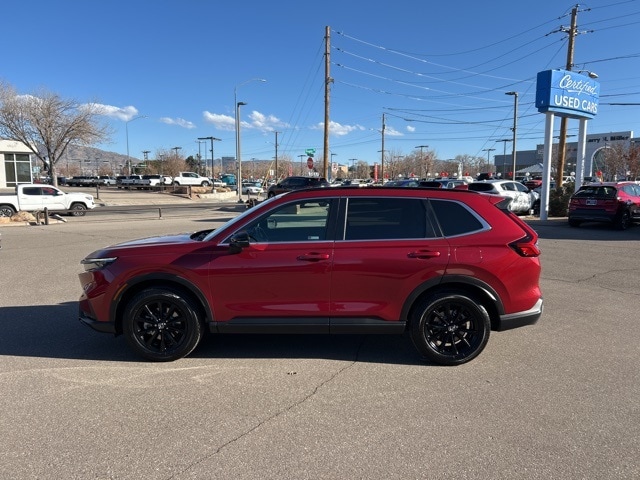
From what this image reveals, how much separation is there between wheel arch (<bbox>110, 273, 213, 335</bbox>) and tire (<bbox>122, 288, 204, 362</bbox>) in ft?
Result: 0.19

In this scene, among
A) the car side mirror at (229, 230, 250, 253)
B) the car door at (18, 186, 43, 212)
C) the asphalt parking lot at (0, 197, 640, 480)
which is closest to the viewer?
the asphalt parking lot at (0, 197, 640, 480)

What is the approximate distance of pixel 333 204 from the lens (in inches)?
180

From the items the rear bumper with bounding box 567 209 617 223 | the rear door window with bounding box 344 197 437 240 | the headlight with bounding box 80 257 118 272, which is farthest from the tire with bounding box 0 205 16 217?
the rear bumper with bounding box 567 209 617 223

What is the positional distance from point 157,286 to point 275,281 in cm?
118

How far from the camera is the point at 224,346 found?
16.5ft

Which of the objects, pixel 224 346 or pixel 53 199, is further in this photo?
Answer: pixel 53 199

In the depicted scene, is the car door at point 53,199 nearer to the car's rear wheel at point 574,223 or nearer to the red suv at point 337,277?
the red suv at point 337,277

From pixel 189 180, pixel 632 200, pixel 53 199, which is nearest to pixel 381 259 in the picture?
pixel 632 200

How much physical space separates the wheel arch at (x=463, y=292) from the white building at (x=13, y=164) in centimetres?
5016

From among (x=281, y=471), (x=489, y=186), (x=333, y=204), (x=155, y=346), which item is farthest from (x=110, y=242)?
(x=489, y=186)

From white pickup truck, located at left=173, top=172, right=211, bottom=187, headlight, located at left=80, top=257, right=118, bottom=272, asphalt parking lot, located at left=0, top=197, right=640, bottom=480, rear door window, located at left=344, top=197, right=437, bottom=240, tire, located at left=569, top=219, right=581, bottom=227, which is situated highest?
white pickup truck, located at left=173, top=172, right=211, bottom=187

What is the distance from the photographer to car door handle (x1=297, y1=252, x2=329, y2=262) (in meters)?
4.34

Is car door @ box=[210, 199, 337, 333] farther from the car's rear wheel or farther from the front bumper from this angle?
the car's rear wheel

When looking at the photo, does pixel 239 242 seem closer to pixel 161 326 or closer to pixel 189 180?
pixel 161 326
